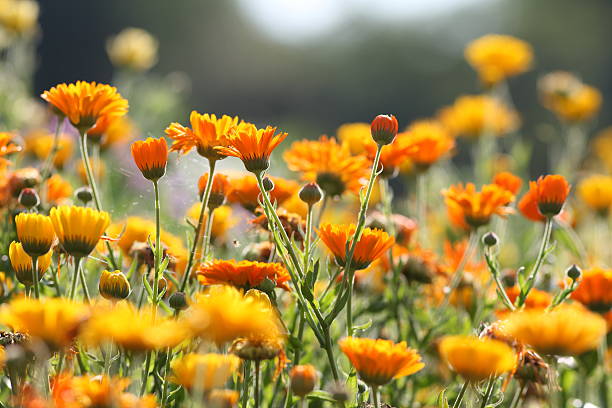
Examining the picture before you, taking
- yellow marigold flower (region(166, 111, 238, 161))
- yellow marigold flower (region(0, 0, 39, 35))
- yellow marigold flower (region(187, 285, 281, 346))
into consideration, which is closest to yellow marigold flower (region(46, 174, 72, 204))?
yellow marigold flower (region(166, 111, 238, 161))

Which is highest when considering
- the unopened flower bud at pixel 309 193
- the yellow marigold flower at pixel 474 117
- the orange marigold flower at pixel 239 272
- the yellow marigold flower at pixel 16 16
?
the yellow marigold flower at pixel 16 16

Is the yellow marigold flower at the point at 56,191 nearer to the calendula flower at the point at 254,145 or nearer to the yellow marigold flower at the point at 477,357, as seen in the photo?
the calendula flower at the point at 254,145

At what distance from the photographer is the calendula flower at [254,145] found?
127cm

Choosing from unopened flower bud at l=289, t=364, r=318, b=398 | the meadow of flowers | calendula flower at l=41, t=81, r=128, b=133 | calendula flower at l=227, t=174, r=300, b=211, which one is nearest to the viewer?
the meadow of flowers

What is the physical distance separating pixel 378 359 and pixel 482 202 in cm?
74

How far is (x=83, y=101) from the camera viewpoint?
4.86 ft

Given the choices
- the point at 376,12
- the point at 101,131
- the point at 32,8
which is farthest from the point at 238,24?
the point at 101,131

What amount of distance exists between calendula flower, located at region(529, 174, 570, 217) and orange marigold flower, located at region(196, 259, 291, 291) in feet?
1.93

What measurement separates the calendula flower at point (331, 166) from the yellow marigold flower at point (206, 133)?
0.99 ft

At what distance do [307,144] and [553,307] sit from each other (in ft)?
2.03

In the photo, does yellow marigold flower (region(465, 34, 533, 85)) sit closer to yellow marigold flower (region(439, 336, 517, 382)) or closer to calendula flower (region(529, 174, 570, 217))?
calendula flower (region(529, 174, 570, 217))

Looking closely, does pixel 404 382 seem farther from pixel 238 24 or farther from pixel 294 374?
pixel 238 24

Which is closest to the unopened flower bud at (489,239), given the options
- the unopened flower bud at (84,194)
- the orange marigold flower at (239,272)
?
the orange marigold flower at (239,272)

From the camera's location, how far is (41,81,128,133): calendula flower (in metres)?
1.47
